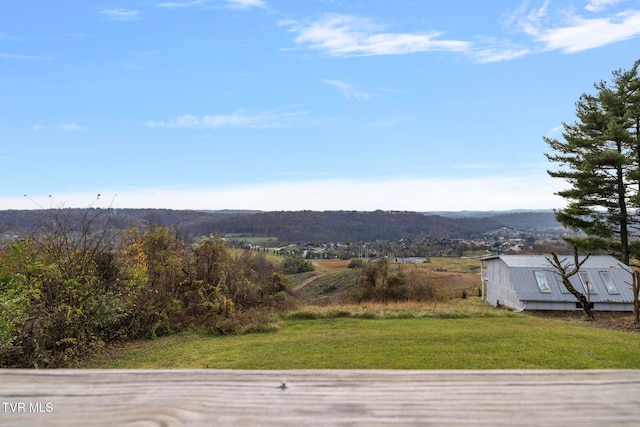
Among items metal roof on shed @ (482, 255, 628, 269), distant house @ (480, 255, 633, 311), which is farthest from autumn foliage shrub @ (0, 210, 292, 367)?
metal roof on shed @ (482, 255, 628, 269)

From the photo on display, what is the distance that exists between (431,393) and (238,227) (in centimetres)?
5800

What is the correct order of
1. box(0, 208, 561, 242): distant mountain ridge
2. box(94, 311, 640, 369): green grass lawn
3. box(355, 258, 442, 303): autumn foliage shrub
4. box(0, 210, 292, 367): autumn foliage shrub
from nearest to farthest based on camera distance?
box(94, 311, 640, 369): green grass lawn → box(0, 210, 292, 367): autumn foliage shrub → box(355, 258, 442, 303): autumn foliage shrub → box(0, 208, 561, 242): distant mountain ridge

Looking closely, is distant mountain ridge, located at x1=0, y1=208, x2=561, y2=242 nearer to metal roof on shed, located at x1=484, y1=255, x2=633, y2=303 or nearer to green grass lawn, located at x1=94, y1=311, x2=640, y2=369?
metal roof on shed, located at x1=484, y1=255, x2=633, y2=303

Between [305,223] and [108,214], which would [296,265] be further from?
[108,214]

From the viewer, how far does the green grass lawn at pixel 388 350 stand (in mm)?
5434

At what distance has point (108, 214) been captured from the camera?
8797 mm

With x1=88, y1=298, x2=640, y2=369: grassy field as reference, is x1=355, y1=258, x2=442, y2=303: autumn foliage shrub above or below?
below

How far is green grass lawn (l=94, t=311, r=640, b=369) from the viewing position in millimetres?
5434

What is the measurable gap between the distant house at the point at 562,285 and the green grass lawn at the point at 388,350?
700cm

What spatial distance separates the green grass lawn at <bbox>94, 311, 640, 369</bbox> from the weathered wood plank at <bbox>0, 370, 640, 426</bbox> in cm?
445

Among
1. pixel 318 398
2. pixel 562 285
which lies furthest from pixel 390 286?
pixel 318 398

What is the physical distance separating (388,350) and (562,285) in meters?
12.3

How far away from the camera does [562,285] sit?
1530cm

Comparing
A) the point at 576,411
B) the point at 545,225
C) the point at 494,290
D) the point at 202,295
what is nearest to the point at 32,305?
the point at 202,295
